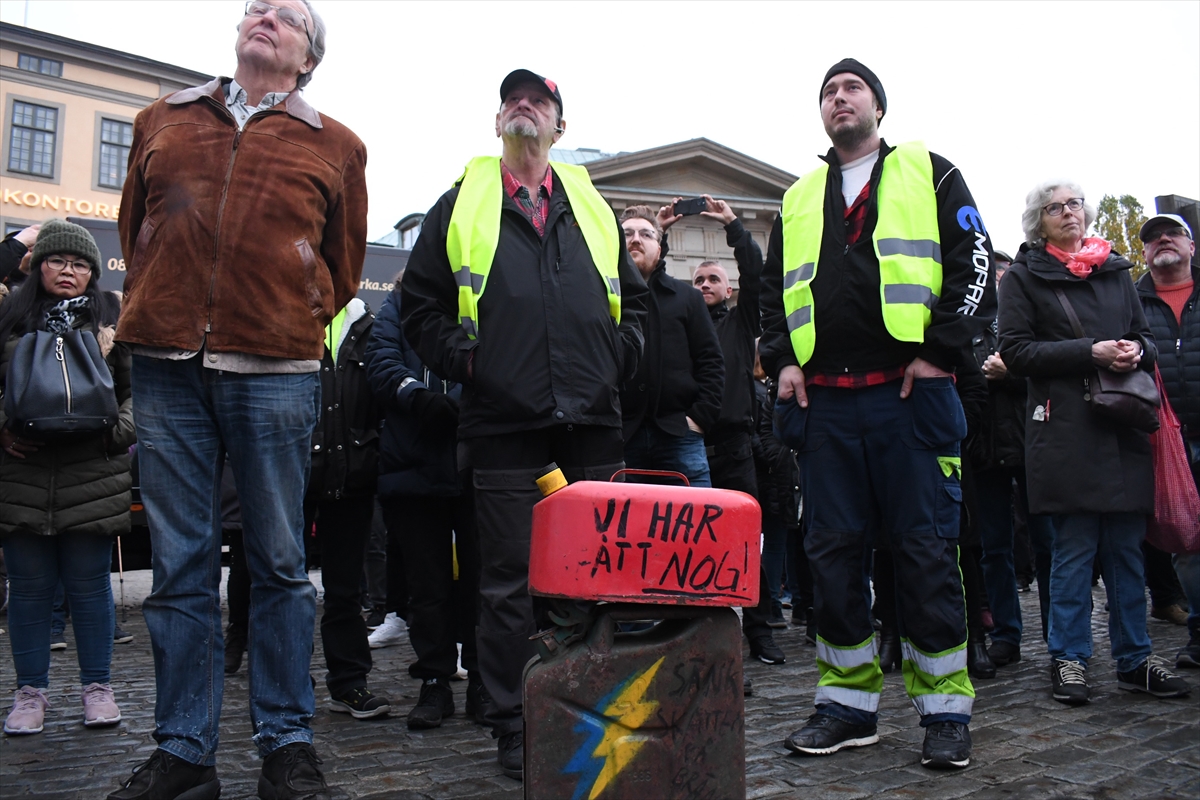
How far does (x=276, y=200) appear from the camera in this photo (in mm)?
3037

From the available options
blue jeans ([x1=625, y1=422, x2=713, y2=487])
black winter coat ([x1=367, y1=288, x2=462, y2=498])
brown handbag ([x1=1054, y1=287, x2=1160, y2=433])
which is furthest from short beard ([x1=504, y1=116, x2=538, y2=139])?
brown handbag ([x1=1054, y1=287, x2=1160, y2=433])

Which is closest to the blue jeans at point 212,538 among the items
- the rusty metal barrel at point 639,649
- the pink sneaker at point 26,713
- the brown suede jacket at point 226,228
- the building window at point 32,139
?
the brown suede jacket at point 226,228

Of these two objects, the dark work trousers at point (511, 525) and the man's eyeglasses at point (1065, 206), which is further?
the man's eyeglasses at point (1065, 206)

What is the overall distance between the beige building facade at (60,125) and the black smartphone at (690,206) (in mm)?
31701

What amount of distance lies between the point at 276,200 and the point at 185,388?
0.65m

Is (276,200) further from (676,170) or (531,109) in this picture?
(676,170)

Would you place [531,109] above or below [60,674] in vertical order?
above

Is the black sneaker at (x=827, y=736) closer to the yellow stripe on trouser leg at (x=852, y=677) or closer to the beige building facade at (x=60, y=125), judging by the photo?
the yellow stripe on trouser leg at (x=852, y=677)

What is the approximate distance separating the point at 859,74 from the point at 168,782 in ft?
11.6

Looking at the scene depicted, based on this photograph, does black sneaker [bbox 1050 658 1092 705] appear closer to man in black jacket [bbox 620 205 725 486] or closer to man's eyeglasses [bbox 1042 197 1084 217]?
man in black jacket [bbox 620 205 725 486]

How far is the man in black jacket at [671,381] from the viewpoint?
15.7 feet

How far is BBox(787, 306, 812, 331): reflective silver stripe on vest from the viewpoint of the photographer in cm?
382

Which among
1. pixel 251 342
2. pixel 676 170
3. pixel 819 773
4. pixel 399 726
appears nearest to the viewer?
pixel 251 342

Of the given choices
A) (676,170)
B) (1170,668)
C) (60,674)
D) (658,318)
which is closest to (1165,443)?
(1170,668)
